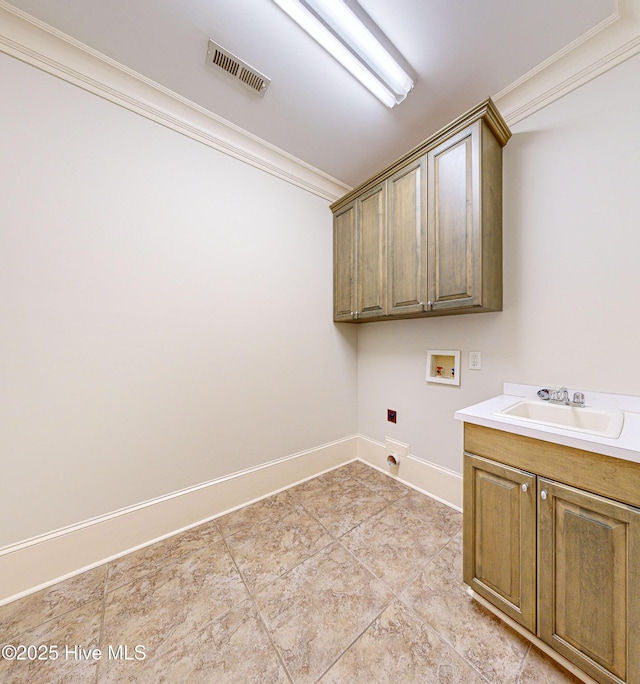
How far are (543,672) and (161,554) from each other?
1.80 m

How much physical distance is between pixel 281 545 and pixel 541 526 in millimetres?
1307

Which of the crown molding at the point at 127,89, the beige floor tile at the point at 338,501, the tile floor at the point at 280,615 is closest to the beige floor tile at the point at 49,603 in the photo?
the tile floor at the point at 280,615

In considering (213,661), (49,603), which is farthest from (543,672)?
(49,603)

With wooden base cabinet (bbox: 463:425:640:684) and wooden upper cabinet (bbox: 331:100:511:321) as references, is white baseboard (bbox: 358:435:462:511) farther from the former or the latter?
wooden upper cabinet (bbox: 331:100:511:321)

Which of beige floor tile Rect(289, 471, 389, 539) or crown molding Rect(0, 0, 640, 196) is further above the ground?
crown molding Rect(0, 0, 640, 196)

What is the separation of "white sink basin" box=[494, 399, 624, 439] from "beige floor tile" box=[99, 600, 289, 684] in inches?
53.2

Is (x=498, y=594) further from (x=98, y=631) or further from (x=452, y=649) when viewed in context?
(x=98, y=631)

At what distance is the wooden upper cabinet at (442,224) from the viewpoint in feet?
4.86

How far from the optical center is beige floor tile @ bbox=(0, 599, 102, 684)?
96 centimetres

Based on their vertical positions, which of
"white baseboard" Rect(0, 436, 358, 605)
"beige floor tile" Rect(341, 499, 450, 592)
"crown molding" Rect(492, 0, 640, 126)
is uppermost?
"crown molding" Rect(492, 0, 640, 126)

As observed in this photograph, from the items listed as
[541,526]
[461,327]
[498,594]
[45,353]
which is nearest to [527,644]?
[498,594]

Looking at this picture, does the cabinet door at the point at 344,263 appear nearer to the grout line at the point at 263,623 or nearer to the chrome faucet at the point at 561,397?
the chrome faucet at the point at 561,397

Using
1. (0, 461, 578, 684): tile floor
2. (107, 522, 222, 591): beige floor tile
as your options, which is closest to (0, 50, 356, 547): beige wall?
(107, 522, 222, 591): beige floor tile

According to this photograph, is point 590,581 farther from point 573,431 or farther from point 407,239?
point 407,239
